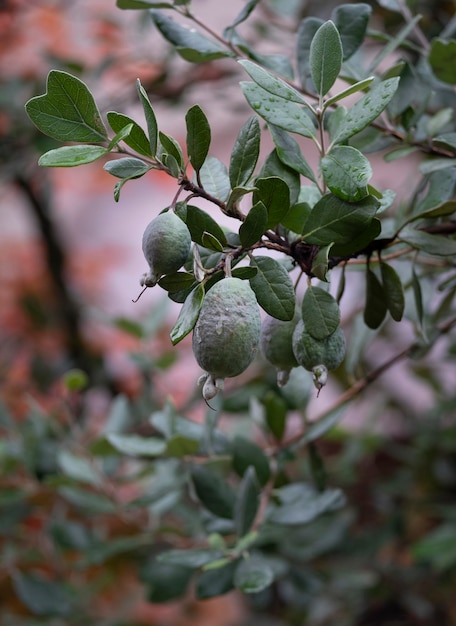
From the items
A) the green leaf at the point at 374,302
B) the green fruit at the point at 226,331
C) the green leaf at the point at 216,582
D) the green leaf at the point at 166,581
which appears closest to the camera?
the green fruit at the point at 226,331

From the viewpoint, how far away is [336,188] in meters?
0.29

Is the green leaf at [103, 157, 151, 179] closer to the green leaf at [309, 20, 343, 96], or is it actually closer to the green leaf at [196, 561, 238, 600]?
the green leaf at [309, 20, 343, 96]

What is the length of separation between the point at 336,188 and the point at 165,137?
0.07 metres

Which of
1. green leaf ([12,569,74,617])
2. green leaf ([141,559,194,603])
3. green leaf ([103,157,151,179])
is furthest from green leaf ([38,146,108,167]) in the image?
green leaf ([12,569,74,617])

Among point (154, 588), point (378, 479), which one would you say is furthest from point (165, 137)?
point (378, 479)

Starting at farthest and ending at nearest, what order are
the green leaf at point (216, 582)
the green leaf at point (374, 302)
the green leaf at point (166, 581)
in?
1. the green leaf at point (166, 581)
2. the green leaf at point (216, 582)
3. the green leaf at point (374, 302)

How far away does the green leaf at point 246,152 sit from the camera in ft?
0.97

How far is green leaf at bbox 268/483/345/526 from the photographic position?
467 mm

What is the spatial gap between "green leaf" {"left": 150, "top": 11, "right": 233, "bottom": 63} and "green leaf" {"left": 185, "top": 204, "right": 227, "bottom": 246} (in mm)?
148

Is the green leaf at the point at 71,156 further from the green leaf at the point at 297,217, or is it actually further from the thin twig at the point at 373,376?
the thin twig at the point at 373,376

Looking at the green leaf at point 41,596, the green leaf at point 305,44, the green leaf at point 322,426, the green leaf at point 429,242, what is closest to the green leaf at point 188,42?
the green leaf at point 305,44

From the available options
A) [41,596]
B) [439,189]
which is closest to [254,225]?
[439,189]

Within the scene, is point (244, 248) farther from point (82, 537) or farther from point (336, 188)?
point (82, 537)

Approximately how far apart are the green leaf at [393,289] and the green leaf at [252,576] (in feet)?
0.59
